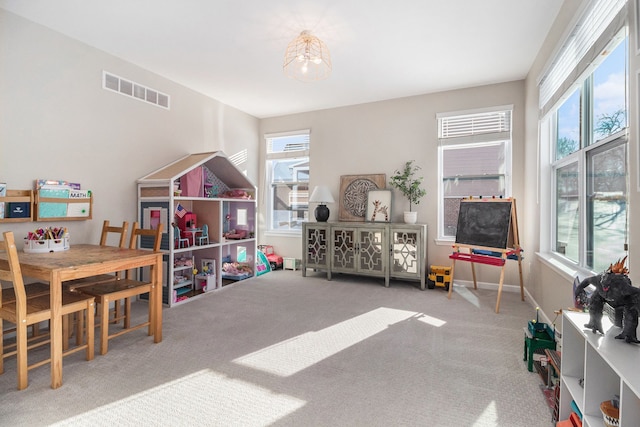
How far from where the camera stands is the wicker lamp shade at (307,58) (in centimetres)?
293

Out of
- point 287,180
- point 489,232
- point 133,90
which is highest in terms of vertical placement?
point 133,90

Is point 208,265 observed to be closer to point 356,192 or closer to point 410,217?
point 356,192

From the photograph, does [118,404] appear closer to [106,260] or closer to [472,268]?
[106,260]

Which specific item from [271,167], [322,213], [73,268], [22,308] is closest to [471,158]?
[322,213]

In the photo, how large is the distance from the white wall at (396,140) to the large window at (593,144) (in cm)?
103

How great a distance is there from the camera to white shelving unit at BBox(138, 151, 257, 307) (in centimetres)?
341

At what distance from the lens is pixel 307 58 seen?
124 inches

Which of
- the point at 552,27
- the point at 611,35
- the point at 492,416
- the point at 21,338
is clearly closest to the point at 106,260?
the point at 21,338

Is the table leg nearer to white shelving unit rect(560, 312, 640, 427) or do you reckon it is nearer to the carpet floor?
the carpet floor

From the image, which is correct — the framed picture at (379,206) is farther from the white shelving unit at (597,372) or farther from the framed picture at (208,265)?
the white shelving unit at (597,372)

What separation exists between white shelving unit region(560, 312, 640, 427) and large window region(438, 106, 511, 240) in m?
2.94

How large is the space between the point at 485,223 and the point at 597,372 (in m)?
2.56

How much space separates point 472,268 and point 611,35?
2825 millimetres

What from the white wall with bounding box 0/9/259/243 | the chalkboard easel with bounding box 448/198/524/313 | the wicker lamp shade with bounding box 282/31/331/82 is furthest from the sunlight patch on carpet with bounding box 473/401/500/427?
the white wall with bounding box 0/9/259/243
